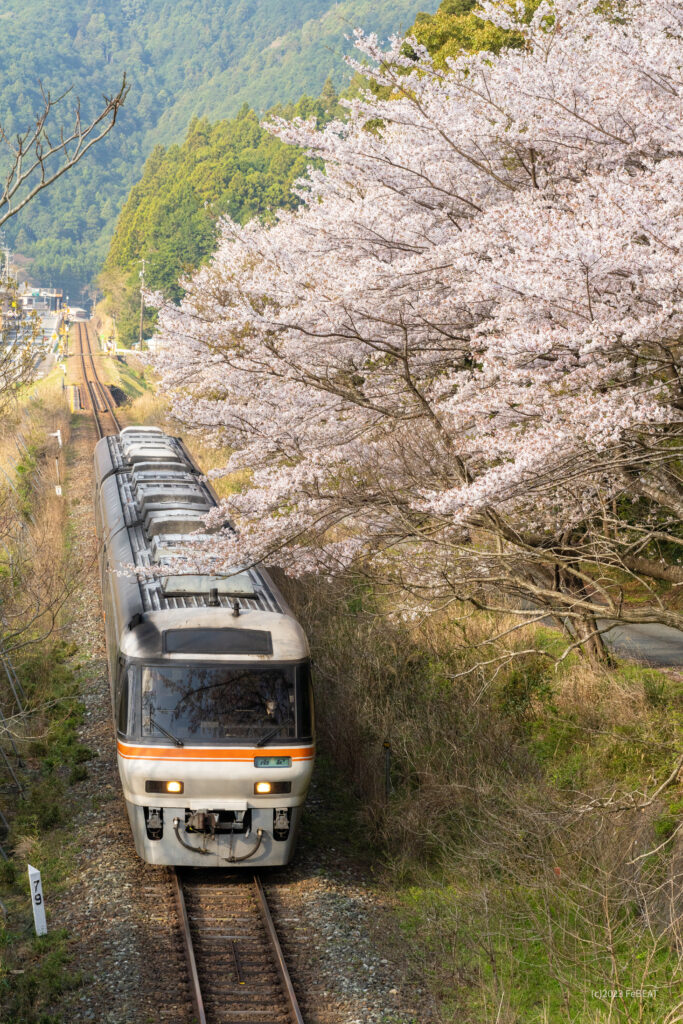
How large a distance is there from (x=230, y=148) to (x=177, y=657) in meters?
91.8

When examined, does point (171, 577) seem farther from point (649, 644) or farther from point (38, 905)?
point (649, 644)

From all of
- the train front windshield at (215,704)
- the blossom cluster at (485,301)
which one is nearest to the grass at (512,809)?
the blossom cluster at (485,301)

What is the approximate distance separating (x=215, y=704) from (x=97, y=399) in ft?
127

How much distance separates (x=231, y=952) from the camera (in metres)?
8.08

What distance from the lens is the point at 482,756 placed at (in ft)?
35.1

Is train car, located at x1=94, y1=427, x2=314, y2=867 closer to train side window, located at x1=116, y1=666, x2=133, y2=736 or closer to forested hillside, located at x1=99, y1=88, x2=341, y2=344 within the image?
train side window, located at x1=116, y1=666, x2=133, y2=736

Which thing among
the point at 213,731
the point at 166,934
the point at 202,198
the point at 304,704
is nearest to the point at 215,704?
the point at 213,731

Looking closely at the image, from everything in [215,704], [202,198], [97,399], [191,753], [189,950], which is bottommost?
[189,950]

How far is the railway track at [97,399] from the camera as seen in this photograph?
36.1 metres

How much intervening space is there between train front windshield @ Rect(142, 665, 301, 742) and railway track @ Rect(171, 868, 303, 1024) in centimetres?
154

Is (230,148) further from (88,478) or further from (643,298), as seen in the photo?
(643,298)

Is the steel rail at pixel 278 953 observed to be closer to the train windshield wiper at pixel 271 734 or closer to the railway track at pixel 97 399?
the train windshield wiper at pixel 271 734

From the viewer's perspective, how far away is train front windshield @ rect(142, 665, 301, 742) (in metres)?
8.63

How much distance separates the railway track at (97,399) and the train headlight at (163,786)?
87.1ft
